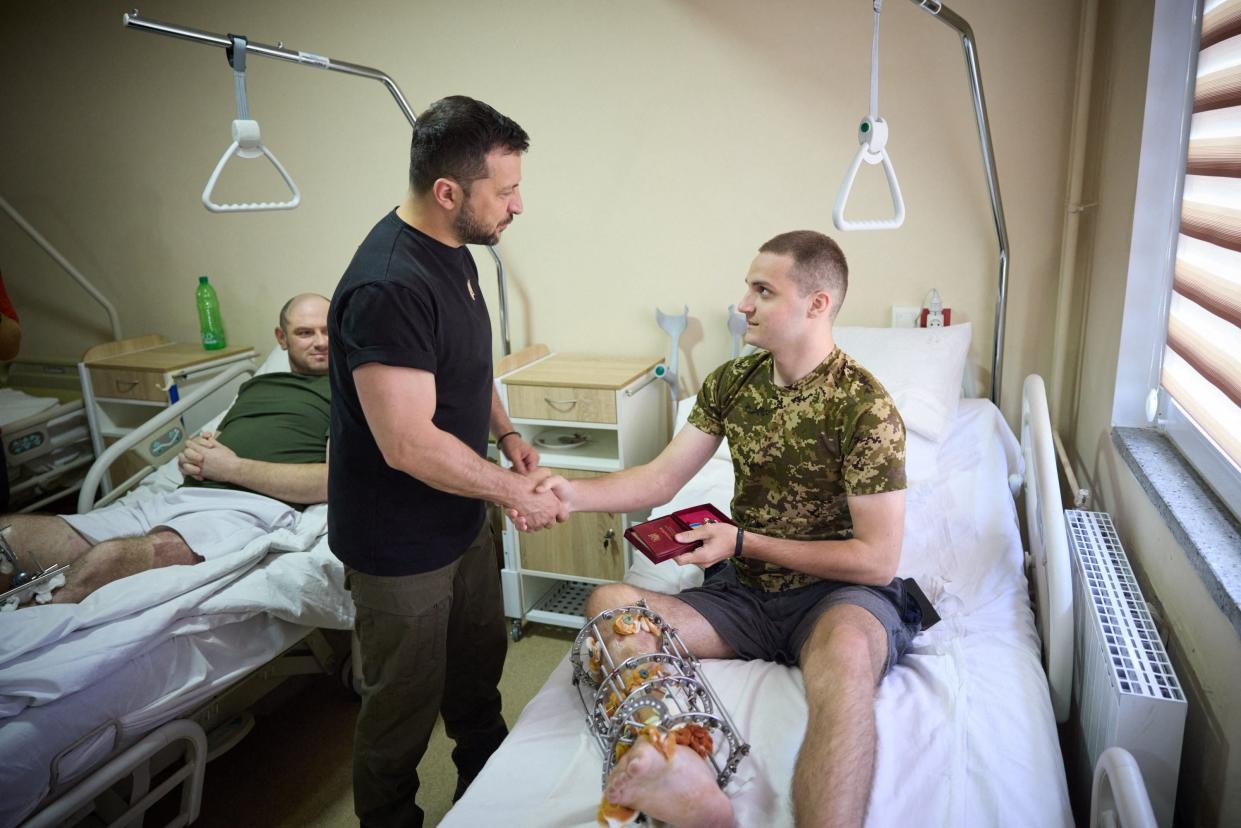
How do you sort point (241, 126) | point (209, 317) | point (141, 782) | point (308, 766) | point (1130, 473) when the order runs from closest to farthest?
1. point (1130, 473)
2. point (141, 782)
3. point (241, 126)
4. point (308, 766)
5. point (209, 317)

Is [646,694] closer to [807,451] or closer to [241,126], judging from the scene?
[807,451]

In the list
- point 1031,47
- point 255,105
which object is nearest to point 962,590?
point 1031,47

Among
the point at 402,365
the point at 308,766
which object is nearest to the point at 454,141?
the point at 402,365

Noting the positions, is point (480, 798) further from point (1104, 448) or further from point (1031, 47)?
point (1031, 47)

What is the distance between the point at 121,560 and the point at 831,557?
5.66 feet

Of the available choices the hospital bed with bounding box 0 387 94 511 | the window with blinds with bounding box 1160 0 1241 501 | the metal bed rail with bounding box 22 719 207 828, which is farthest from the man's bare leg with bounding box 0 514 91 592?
the window with blinds with bounding box 1160 0 1241 501

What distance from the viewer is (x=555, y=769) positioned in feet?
4.29

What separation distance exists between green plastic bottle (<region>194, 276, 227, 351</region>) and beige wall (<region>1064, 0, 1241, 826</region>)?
3.24 meters

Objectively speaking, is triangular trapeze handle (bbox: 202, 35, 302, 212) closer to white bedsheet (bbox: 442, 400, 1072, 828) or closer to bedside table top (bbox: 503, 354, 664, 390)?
bedside table top (bbox: 503, 354, 664, 390)

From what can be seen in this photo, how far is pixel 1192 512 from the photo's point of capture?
4.35 ft

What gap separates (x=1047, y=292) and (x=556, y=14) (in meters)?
1.82

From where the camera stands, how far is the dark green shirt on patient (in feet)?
7.82

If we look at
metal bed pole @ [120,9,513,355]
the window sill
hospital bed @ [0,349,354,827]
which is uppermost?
metal bed pole @ [120,9,513,355]

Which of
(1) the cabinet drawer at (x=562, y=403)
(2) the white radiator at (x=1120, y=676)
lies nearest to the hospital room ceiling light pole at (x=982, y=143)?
(2) the white radiator at (x=1120, y=676)
